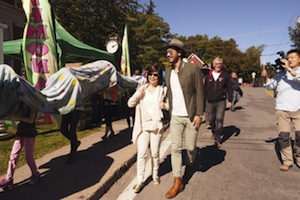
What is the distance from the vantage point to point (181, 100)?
3.96 meters

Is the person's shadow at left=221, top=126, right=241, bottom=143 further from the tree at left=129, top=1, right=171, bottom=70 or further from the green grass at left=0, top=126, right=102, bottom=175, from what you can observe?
the tree at left=129, top=1, right=171, bottom=70

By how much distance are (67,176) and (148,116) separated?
5.24 ft

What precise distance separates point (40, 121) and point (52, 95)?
189 cm

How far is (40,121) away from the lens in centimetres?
531

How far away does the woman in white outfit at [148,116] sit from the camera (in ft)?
13.1

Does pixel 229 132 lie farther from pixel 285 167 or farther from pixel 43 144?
pixel 43 144

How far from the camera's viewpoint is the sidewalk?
12.0 feet

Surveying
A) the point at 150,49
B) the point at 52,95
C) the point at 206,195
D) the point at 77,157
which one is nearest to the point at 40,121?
the point at 77,157

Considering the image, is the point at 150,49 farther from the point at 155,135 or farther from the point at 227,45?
the point at 155,135

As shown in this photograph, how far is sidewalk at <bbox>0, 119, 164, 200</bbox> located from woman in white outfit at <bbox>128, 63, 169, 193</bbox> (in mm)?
674

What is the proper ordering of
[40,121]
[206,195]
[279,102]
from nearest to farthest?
[206,195], [279,102], [40,121]

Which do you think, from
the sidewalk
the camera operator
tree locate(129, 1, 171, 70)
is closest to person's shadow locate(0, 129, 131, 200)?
the sidewalk

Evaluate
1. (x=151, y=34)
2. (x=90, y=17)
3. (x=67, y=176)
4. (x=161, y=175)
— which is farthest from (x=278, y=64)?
(x=151, y=34)

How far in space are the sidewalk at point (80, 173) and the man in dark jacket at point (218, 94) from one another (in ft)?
6.64
